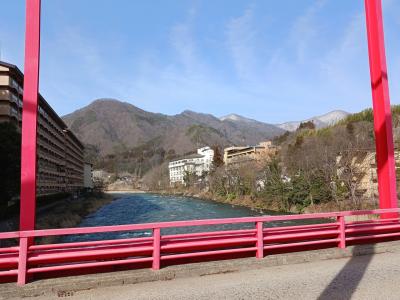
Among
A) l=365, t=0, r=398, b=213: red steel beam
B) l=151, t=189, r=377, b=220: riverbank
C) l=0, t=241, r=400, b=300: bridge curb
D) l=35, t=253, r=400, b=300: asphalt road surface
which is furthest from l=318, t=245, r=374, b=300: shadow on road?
l=151, t=189, r=377, b=220: riverbank

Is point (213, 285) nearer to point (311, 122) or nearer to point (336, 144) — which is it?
point (336, 144)

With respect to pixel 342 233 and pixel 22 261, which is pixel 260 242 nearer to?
pixel 342 233

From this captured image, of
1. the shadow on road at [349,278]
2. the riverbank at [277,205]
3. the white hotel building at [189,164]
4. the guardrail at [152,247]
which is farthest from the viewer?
the white hotel building at [189,164]

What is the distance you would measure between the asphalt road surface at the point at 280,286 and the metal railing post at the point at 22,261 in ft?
1.45

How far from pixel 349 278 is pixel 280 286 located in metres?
1.37

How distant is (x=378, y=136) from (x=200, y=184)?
322 ft

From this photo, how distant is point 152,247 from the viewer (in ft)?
23.5

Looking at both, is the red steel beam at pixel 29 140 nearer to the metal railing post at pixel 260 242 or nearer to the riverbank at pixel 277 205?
the metal railing post at pixel 260 242

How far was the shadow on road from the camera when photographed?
237 inches

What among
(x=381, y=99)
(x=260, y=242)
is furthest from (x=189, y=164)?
(x=260, y=242)

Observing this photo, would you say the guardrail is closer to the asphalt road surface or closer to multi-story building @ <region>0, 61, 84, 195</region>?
the asphalt road surface

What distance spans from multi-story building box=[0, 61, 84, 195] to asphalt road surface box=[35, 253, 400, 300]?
1436 inches

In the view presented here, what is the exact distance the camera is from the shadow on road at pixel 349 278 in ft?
19.7

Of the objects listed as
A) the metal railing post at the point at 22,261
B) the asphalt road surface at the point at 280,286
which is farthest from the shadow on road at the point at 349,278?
the metal railing post at the point at 22,261
